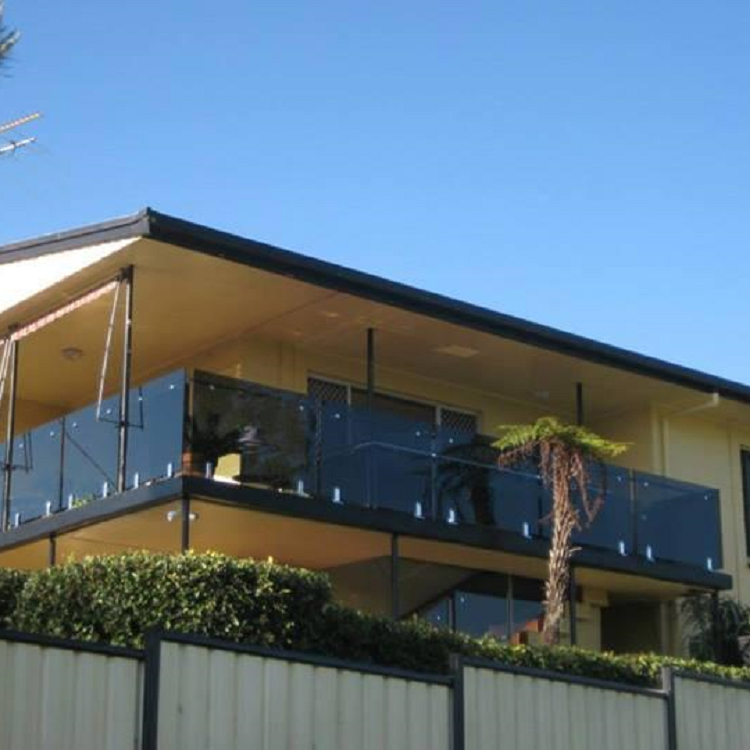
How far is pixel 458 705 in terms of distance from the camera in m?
13.1

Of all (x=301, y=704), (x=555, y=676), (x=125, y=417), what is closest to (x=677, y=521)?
(x=125, y=417)

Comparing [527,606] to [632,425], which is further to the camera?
[632,425]

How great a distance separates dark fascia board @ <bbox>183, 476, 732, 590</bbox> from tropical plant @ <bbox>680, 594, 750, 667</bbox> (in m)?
0.48

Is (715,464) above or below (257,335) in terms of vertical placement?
below

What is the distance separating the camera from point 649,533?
23.1 m

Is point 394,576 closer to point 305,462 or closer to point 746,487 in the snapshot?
point 305,462

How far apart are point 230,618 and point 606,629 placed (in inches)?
458

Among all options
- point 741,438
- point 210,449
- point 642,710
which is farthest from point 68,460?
point 741,438

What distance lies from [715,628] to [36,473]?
31.4ft

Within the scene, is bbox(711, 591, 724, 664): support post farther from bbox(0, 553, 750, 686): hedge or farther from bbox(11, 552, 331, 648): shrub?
bbox(11, 552, 331, 648): shrub

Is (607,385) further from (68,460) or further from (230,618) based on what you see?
(230,618)

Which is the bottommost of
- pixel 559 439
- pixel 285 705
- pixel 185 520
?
pixel 285 705

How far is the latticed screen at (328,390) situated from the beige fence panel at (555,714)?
335 inches

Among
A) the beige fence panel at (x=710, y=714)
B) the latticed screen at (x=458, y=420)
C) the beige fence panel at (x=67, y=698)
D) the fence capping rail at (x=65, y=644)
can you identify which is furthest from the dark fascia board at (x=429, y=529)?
the beige fence panel at (x=67, y=698)
